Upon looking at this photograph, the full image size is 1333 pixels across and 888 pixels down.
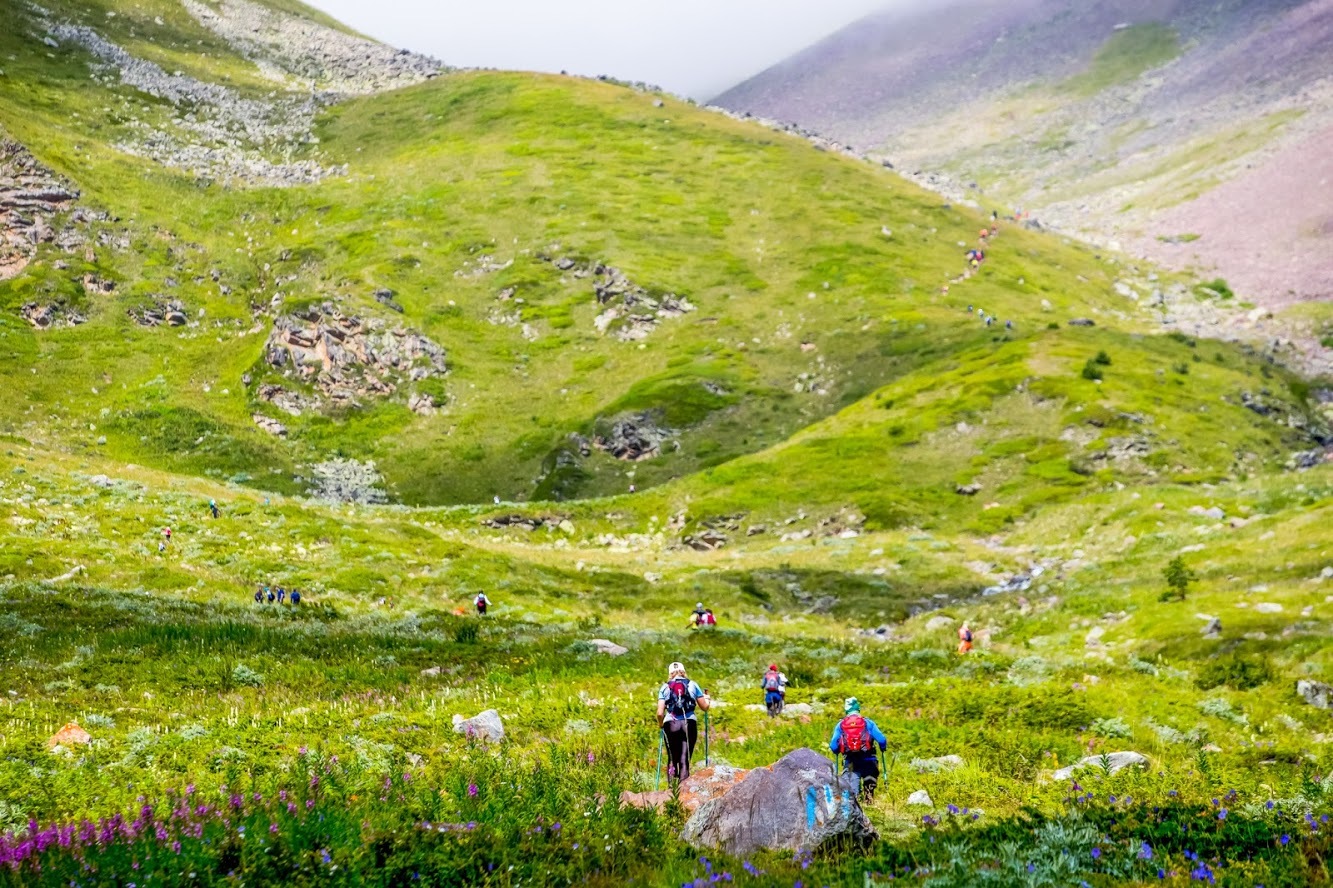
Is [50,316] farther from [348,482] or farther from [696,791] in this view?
[696,791]

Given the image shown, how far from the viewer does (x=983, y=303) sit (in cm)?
11256

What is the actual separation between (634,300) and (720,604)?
73.1 meters

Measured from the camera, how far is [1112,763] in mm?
16562

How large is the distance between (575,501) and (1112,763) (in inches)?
2494

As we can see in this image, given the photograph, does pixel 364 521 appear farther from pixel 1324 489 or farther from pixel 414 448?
pixel 1324 489

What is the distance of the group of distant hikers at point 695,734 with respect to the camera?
14.9 m

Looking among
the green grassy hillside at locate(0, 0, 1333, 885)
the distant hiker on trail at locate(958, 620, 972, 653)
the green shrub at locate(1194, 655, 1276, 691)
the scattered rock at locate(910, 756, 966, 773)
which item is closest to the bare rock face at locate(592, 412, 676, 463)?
the green grassy hillside at locate(0, 0, 1333, 885)

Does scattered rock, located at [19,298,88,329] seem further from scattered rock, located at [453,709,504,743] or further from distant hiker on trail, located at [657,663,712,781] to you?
distant hiker on trail, located at [657,663,712,781]

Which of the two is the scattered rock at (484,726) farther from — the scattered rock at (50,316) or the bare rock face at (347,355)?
the scattered rock at (50,316)

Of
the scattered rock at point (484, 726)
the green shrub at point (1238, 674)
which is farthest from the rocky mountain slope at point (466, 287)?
the scattered rock at point (484, 726)

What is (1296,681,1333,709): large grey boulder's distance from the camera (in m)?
21.8

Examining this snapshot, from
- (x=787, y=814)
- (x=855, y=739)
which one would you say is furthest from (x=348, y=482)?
(x=787, y=814)

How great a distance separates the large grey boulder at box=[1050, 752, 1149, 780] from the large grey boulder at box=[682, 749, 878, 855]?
7201 millimetres

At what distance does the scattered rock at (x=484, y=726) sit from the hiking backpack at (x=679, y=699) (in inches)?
151
